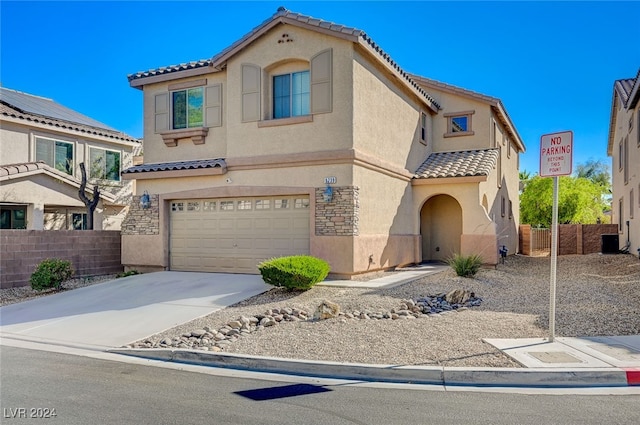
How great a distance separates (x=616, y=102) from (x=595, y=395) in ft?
80.0

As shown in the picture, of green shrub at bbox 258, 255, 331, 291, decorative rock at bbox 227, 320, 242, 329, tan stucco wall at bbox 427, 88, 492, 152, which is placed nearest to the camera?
decorative rock at bbox 227, 320, 242, 329

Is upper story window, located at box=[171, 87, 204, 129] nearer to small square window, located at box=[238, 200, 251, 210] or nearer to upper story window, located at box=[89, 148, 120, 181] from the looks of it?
small square window, located at box=[238, 200, 251, 210]

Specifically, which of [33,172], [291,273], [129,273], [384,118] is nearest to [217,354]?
[291,273]

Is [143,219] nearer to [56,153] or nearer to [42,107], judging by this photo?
[56,153]

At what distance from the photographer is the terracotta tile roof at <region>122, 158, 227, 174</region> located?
1545 centimetres

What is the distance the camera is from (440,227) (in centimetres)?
2080

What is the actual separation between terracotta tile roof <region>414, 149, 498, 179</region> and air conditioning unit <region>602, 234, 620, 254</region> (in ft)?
25.2

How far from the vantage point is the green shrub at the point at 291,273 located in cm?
1158

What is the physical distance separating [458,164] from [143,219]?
11.7 metres

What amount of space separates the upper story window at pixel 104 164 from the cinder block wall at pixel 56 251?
328 inches

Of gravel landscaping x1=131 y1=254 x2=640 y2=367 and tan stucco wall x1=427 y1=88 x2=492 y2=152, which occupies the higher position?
tan stucco wall x1=427 y1=88 x2=492 y2=152

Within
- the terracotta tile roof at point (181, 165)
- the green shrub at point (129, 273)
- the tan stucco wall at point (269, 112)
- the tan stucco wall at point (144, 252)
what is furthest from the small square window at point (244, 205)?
the green shrub at point (129, 273)

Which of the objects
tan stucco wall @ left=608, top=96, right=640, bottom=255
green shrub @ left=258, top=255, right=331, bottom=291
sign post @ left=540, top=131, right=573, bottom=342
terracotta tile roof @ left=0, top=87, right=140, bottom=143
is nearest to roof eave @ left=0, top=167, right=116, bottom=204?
terracotta tile roof @ left=0, top=87, right=140, bottom=143

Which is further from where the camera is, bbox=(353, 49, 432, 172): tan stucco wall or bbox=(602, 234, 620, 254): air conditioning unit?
bbox=(602, 234, 620, 254): air conditioning unit
